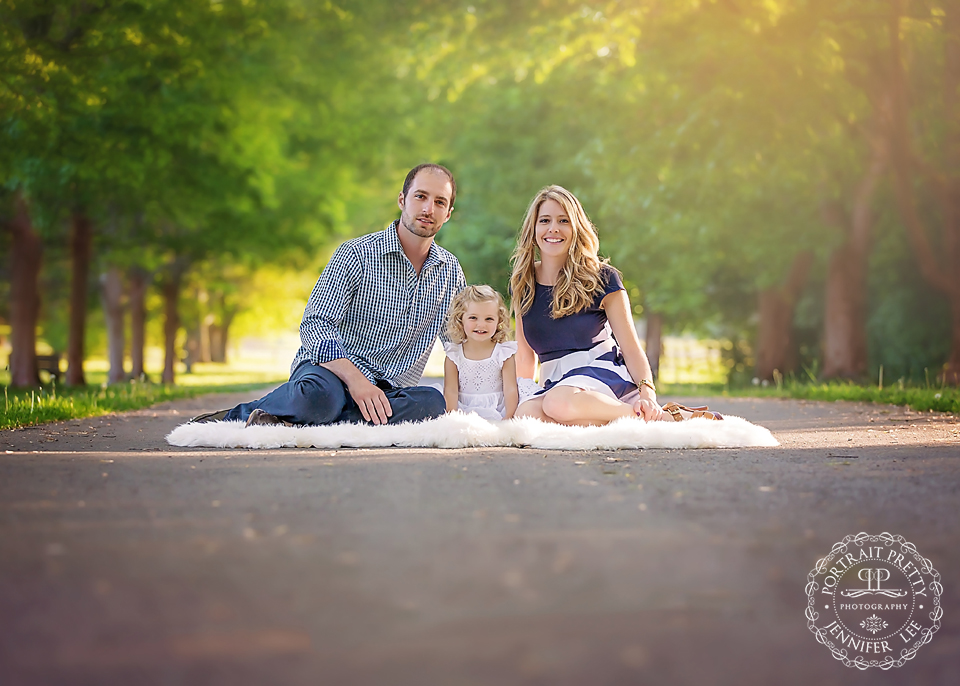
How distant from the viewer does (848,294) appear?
16.8 meters

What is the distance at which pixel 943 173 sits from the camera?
14766 mm

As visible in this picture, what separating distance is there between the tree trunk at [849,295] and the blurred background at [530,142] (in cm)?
4

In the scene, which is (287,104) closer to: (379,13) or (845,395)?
(379,13)

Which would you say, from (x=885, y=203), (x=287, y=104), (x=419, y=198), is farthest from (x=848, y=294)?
(x=419, y=198)

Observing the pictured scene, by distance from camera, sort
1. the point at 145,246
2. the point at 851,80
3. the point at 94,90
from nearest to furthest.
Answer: the point at 94,90
the point at 851,80
the point at 145,246

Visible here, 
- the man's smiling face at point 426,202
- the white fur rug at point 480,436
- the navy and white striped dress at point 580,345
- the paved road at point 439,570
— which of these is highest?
the man's smiling face at point 426,202

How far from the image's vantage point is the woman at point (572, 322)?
641 cm

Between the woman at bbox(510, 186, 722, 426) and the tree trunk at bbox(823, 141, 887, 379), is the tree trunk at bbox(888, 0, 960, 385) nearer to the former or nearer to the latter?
the tree trunk at bbox(823, 141, 887, 379)

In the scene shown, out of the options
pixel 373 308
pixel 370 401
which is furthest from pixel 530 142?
pixel 370 401

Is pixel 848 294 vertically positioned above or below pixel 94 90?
below

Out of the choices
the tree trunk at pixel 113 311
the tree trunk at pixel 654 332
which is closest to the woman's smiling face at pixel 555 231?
the tree trunk at pixel 113 311

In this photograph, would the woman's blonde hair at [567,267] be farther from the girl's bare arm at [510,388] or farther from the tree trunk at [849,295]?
the tree trunk at [849,295]

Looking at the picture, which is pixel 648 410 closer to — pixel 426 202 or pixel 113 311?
pixel 426 202

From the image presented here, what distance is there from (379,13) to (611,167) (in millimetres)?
4835
